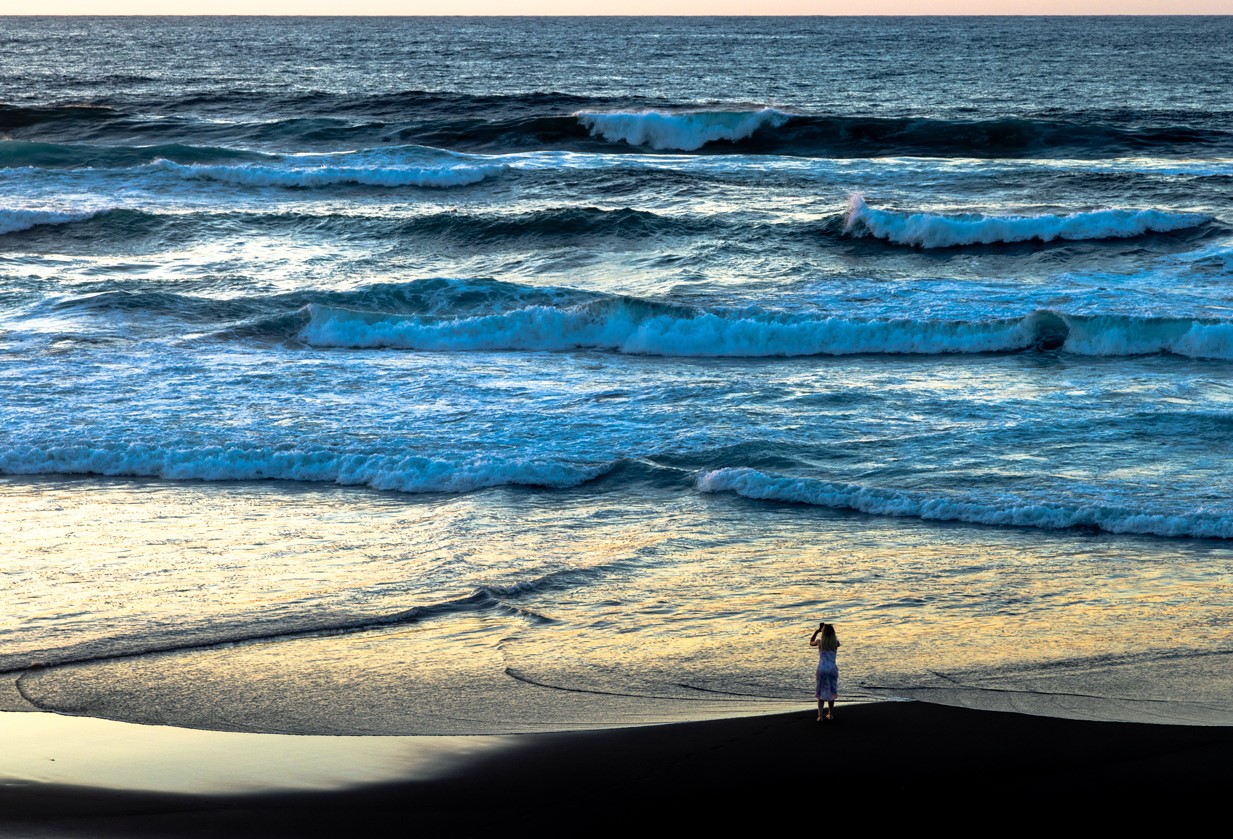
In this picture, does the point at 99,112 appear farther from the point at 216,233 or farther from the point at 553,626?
the point at 553,626

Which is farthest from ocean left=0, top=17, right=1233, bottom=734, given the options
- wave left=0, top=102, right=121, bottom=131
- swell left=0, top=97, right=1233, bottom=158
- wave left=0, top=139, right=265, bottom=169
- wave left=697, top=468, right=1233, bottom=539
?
wave left=0, top=102, right=121, bottom=131

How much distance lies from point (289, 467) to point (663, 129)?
29.4m

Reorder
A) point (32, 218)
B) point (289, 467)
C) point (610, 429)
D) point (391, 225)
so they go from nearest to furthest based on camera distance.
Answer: point (289, 467), point (610, 429), point (391, 225), point (32, 218)

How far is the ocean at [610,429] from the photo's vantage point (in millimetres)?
8219

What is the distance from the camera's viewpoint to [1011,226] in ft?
79.8

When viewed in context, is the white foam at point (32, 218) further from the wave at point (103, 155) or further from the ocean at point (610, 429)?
the wave at point (103, 155)

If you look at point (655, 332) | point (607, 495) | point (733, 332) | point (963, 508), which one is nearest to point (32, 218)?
point (655, 332)

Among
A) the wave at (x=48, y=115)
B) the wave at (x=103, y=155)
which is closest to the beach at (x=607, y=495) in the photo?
the wave at (x=103, y=155)

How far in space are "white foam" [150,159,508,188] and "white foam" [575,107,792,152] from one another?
8703mm

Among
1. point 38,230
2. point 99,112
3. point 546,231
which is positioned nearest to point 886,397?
point 546,231

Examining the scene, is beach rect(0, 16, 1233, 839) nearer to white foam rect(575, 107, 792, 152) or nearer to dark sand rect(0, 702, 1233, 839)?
dark sand rect(0, 702, 1233, 839)

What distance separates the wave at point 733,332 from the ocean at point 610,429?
6 centimetres

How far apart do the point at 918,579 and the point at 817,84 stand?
50.5 meters

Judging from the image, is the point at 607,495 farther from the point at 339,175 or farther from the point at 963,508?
the point at 339,175
